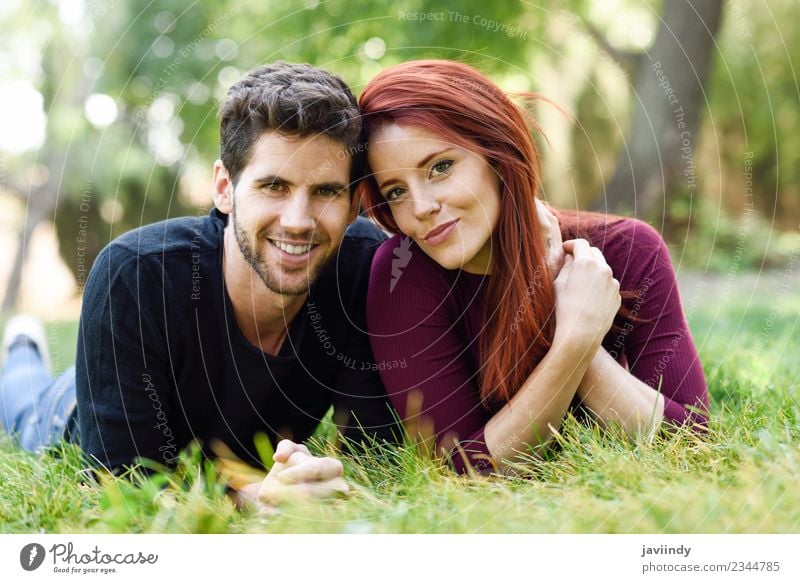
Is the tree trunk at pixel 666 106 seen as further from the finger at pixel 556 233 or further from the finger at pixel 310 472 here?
the finger at pixel 310 472

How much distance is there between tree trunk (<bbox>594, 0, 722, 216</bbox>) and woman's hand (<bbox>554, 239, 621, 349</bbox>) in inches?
133

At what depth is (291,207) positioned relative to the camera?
75.5 inches

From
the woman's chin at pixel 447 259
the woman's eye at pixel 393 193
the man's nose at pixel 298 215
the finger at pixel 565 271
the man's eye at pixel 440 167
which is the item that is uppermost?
the man's eye at pixel 440 167

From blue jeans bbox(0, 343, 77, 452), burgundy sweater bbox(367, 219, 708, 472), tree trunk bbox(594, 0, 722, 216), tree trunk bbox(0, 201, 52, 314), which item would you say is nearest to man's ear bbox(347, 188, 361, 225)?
burgundy sweater bbox(367, 219, 708, 472)

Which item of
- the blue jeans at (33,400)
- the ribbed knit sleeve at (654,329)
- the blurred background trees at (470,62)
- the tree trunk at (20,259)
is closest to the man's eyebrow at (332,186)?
the ribbed knit sleeve at (654,329)

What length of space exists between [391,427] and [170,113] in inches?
223

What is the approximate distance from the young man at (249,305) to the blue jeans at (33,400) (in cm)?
42

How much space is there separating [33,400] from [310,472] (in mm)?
1638

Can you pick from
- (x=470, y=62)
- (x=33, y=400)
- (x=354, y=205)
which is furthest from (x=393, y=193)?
(x=470, y=62)

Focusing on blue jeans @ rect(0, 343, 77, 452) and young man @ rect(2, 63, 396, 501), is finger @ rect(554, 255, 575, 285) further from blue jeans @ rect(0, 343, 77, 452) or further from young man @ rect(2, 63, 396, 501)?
blue jeans @ rect(0, 343, 77, 452)

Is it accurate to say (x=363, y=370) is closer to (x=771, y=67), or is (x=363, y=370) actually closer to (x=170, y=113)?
(x=170, y=113)

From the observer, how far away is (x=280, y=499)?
1.69m

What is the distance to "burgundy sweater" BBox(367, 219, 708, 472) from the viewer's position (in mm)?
2025

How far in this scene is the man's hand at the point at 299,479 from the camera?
5.53 feet
